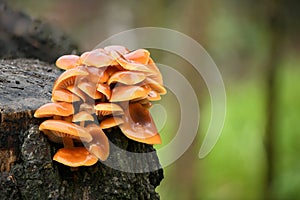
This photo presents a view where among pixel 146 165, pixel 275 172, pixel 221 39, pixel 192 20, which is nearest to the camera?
pixel 146 165

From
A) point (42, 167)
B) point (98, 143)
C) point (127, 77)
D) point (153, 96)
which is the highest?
Result: point (153, 96)

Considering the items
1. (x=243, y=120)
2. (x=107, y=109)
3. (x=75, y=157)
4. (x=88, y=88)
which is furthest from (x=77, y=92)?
(x=243, y=120)

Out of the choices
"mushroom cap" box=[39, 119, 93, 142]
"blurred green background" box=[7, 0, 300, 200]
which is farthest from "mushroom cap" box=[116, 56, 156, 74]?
"blurred green background" box=[7, 0, 300, 200]

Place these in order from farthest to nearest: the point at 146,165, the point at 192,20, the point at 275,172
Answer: the point at 275,172 → the point at 192,20 → the point at 146,165

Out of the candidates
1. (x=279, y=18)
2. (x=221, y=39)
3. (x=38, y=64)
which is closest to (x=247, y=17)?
(x=221, y=39)

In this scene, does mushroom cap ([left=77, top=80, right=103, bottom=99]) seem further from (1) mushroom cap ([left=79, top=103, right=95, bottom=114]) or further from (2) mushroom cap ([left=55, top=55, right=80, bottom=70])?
(2) mushroom cap ([left=55, top=55, right=80, bottom=70])

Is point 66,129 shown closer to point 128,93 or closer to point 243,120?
point 128,93

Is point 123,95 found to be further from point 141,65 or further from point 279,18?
point 279,18
